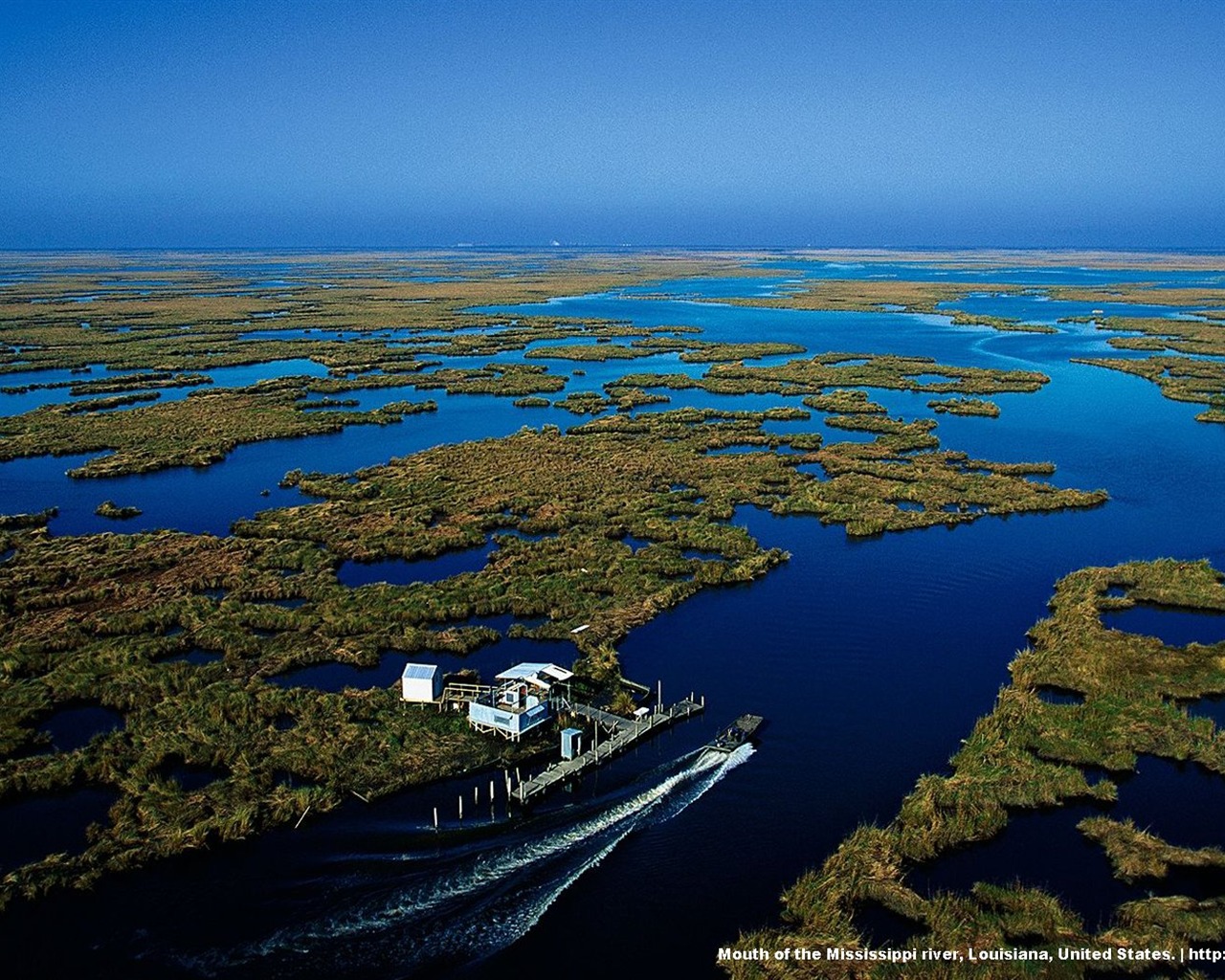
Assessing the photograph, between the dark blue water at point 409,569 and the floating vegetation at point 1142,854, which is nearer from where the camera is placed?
the floating vegetation at point 1142,854

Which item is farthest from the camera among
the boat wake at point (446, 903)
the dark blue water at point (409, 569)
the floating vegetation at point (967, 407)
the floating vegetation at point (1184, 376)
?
the floating vegetation at point (1184, 376)

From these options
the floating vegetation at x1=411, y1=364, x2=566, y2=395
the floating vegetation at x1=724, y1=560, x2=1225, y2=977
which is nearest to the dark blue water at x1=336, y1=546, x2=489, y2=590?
the floating vegetation at x1=724, y1=560, x2=1225, y2=977

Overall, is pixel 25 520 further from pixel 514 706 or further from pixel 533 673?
pixel 514 706

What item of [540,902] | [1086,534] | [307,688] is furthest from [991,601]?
[307,688]

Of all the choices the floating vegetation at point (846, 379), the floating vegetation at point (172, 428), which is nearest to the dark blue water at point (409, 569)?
the floating vegetation at point (172, 428)

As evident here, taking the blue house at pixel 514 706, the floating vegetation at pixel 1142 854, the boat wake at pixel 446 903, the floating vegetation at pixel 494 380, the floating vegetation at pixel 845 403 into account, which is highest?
the floating vegetation at pixel 494 380

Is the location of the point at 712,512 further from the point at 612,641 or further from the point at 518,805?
the point at 518,805

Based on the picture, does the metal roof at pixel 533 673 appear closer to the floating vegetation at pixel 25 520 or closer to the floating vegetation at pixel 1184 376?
the floating vegetation at pixel 25 520

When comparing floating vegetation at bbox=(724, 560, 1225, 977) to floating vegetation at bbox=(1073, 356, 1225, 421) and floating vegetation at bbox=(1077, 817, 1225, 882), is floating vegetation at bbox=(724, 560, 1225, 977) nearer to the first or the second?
floating vegetation at bbox=(1077, 817, 1225, 882)
